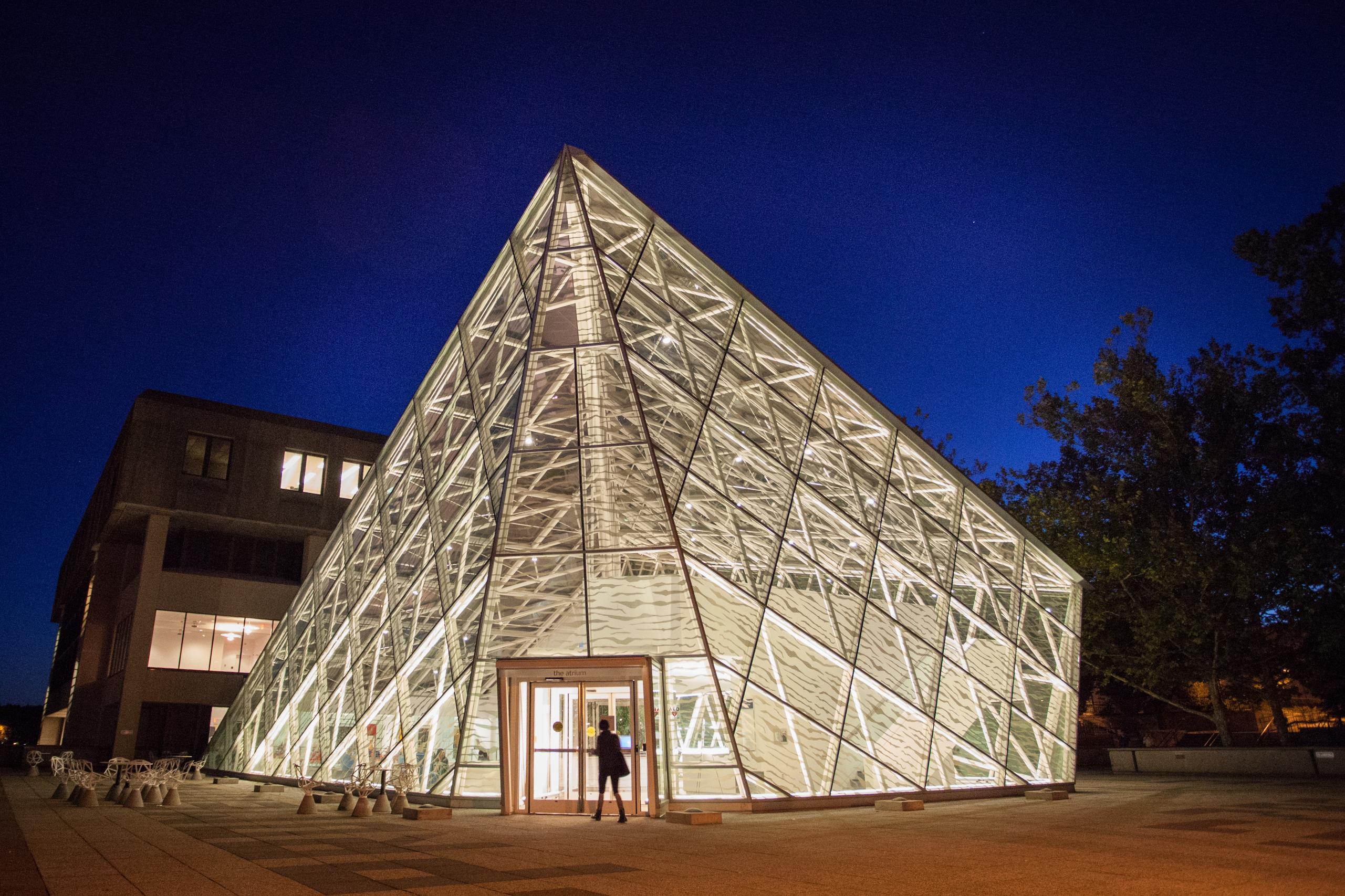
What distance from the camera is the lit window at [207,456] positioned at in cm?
3912

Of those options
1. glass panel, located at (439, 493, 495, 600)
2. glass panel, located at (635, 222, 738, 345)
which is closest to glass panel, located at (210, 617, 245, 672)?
glass panel, located at (439, 493, 495, 600)

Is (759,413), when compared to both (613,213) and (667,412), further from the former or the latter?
(613,213)

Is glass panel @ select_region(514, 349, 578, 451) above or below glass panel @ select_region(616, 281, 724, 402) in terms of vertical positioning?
below

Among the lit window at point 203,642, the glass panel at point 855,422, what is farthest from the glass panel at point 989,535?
the lit window at point 203,642

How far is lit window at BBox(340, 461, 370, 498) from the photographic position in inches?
1694

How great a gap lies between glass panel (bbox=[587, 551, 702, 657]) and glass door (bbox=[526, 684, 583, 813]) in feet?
3.39

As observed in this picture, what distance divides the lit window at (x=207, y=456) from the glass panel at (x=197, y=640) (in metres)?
6.07

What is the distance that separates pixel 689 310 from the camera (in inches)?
689

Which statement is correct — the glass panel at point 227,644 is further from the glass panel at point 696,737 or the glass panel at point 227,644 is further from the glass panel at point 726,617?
the glass panel at point 726,617

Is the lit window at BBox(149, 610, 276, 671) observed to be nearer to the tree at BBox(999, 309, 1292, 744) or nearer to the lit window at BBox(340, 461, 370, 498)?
the lit window at BBox(340, 461, 370, 498)

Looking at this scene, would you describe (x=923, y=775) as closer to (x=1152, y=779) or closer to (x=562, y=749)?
(x=562, y=749)

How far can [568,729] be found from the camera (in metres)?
14.3

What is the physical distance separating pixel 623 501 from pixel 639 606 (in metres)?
1.83

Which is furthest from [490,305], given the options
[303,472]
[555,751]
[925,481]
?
[303,472]
